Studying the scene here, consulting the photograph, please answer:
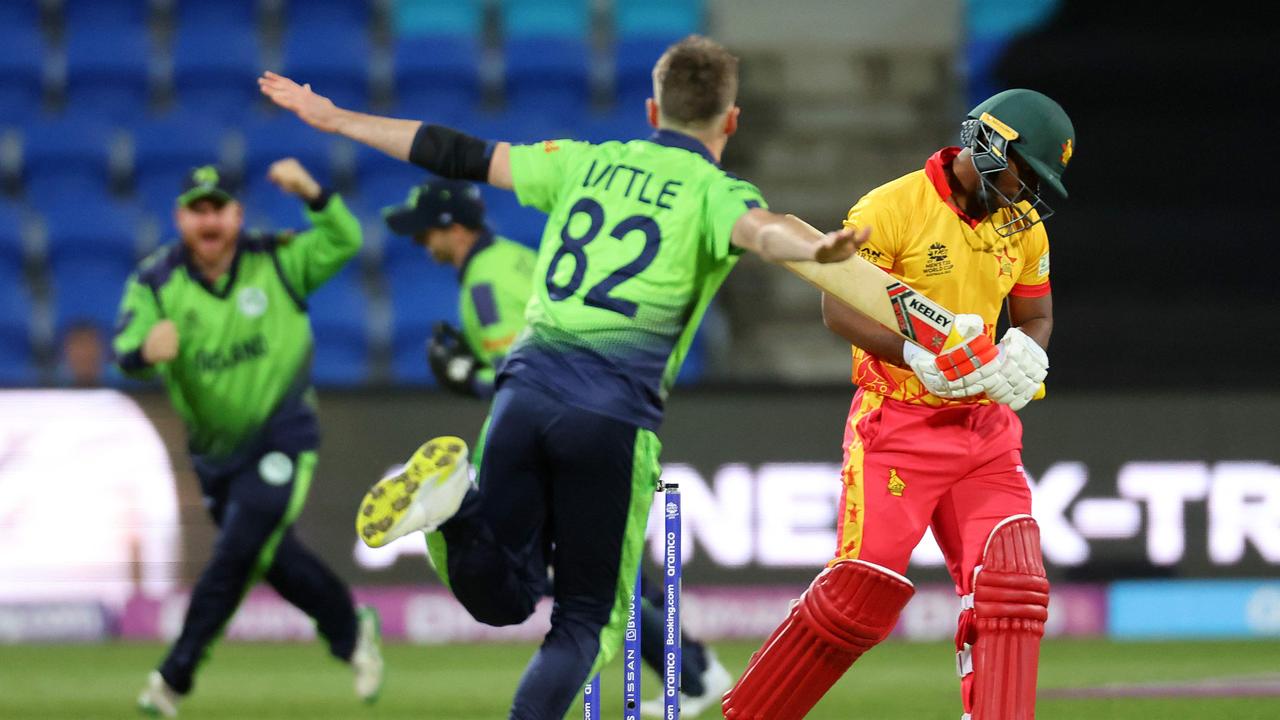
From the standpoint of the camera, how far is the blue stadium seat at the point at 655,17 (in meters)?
11.8

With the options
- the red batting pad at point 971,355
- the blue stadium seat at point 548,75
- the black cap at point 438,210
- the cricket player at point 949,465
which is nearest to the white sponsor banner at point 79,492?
the black cap at point 438,210

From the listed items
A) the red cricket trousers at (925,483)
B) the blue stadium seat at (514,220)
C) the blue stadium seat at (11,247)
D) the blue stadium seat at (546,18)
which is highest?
the blue stadium seat at (546,18)

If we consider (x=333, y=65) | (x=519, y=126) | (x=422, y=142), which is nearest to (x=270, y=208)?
(x=333, y=65)

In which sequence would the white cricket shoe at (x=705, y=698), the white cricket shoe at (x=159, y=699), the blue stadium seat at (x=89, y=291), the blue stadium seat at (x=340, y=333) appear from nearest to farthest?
the white cricket shoe at (x=705, y=698), the white cricket shoe at (x=159, y=699), the blue stadium seat at (x=340, y=333), the blue stadium seat at (x=89, y=291)

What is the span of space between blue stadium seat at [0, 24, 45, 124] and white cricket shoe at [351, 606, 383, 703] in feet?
18.8

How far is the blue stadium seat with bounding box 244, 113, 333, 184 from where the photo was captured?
443 inches

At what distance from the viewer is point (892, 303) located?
4.54 m

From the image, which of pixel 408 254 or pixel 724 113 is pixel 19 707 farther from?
pixel 408 254

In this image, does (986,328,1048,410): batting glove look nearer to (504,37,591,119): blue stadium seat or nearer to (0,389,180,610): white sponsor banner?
(0,389,180,610): white sponsor banner

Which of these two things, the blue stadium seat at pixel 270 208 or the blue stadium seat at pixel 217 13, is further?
the blue stadium seat at pixel 217 13

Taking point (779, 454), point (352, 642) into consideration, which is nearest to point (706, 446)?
point (779, 454)

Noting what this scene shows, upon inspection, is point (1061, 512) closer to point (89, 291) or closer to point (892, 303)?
point (892, 303)

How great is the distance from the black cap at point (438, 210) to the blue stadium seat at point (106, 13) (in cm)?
536

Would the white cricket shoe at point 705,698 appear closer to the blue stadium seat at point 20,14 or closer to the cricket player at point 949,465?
the cricket player at point 949,465
